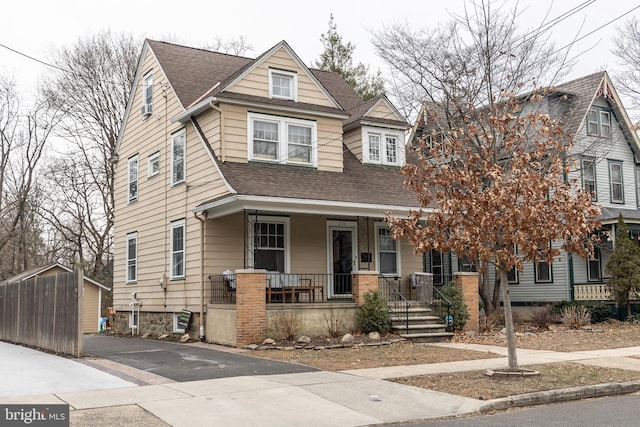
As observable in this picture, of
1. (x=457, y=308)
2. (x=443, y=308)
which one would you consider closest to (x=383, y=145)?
(x=443, y=308)

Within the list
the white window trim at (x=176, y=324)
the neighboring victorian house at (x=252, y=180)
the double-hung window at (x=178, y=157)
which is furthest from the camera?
the double-hung window at (x=178, y=157)

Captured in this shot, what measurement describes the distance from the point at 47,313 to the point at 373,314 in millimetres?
7965

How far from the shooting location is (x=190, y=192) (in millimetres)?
19062

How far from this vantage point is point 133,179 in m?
23.6

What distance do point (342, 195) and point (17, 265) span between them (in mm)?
33807

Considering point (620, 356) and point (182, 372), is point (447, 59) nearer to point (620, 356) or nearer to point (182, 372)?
point (620, 356)

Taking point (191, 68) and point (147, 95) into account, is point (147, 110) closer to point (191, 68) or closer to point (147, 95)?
point (147, 95)

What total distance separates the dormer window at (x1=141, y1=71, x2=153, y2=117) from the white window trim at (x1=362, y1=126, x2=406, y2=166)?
7294mm

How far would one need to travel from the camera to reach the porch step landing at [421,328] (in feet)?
54.1

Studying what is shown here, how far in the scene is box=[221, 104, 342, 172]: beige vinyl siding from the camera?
59.2 ft

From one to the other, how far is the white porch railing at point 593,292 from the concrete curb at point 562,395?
14.9m

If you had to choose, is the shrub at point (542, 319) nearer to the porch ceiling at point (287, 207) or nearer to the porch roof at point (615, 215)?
the porch roof at point (615, 215)

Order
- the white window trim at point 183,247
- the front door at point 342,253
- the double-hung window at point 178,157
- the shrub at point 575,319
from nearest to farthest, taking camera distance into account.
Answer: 1. the white window trim at point 183,247
2. the front door at point 342,253
3. the double-hung window at point 178,157
4. the shrub at point 575,319

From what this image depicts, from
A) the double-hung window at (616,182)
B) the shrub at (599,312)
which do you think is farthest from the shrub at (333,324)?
the double-hung window at (616,182)
